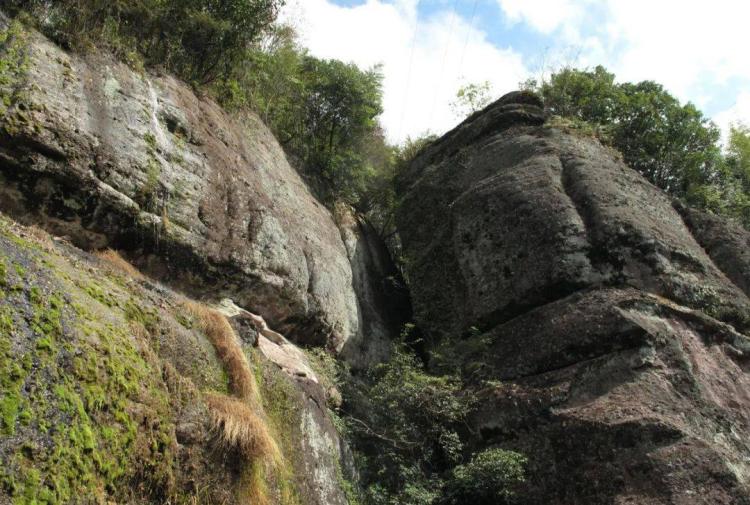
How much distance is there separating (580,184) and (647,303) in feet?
13.2

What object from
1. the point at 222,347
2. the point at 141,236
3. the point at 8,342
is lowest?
the point at 8,342

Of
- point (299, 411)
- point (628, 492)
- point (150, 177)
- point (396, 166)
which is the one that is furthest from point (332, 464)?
point (396, 166)

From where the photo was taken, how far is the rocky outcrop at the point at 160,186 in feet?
26.4

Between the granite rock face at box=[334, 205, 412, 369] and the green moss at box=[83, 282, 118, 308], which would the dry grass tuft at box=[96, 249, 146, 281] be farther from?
the granite rock face at box=[334, 205, 412, 369]

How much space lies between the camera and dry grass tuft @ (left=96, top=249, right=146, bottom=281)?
8.23 metres

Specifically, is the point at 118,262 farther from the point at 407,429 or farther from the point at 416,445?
the point at 416,445

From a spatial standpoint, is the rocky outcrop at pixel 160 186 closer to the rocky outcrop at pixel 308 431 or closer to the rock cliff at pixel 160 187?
the rock cliff at pixel 160 187

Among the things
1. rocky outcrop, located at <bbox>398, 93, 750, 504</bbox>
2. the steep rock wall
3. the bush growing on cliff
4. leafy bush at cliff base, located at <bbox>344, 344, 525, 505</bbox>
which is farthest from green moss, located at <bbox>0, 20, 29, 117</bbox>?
rocky outcrop, located at <bbox>398, 93, 750, 504</bbox>

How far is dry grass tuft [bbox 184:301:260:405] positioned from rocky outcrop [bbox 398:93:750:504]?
5276mm

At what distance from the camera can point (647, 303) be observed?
11.4 metres

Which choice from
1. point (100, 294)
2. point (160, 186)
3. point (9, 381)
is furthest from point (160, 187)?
point (9, 381)

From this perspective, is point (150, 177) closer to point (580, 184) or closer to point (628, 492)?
point (628, 492)

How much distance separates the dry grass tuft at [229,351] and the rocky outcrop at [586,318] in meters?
5.28

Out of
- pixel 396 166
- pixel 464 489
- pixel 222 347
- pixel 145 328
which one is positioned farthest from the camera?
pixel 396 166
